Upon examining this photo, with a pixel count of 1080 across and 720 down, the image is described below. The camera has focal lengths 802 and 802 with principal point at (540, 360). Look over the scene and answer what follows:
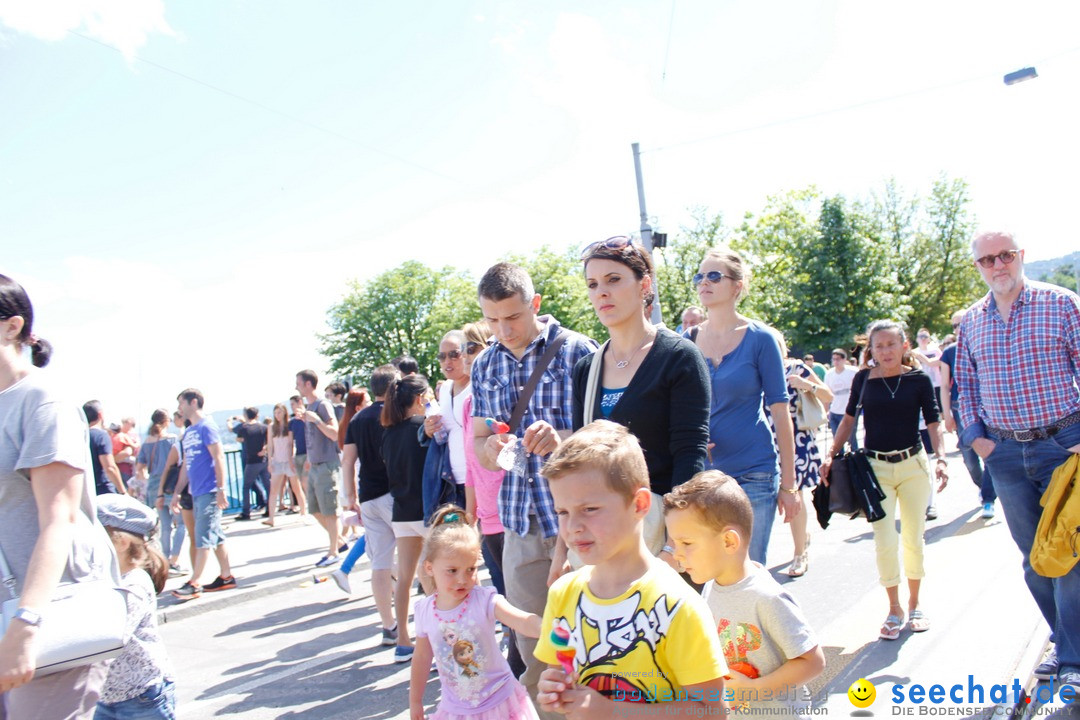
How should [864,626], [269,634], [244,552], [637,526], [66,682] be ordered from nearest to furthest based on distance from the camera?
[637,526] < [66,682] < [864,626] < [269,634] < [244,552]

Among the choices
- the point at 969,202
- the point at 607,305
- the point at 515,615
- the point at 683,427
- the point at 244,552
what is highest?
the point at 969,202

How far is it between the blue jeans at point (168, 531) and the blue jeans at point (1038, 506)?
845cm

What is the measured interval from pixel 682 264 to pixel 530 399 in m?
41.5

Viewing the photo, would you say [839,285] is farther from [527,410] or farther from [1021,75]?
[527,410]

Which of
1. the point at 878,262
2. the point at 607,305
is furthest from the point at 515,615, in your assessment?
the point at 878,262

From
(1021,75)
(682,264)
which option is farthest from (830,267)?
(1021,75)

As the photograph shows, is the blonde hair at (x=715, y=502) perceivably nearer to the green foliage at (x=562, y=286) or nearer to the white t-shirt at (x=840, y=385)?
the white t-shirt at (x=840, y=385)

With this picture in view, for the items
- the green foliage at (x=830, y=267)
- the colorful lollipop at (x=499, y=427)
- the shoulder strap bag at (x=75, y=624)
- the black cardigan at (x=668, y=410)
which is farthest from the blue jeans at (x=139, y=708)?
the green foliage at (x=830, y=267)

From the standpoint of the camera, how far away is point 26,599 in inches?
87.9

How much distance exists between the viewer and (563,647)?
2.01m

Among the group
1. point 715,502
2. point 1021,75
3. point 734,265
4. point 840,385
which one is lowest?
Result: point 840,385

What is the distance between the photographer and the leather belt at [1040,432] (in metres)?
3.70

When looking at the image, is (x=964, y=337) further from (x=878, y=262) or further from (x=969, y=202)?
(x=969, y=202)

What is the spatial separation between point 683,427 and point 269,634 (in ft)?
18.3
